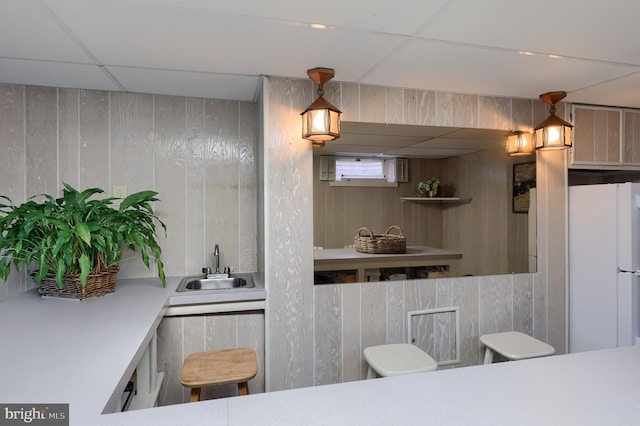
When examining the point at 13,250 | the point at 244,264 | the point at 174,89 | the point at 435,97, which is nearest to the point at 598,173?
the point at 435,97

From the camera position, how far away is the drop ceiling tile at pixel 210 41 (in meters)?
1.32

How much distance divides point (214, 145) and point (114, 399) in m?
1.79

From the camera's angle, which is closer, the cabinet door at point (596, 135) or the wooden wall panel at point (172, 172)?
the wooden wall panel at point (172, 172)

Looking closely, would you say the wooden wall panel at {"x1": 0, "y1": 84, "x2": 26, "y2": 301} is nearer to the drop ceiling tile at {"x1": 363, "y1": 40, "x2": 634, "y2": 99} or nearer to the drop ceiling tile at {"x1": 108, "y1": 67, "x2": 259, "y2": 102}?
the drop ceiling tile at {"x1": 108, "y1": 67, "x2": 259, "y2": 102}

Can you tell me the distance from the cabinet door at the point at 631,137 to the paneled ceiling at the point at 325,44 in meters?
0.49

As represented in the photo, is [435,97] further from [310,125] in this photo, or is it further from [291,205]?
[291,205]

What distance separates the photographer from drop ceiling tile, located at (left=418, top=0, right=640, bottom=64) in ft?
4.13

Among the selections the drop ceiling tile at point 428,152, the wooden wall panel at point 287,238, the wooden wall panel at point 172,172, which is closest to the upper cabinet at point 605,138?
the drop ceiling tile at point 428,152

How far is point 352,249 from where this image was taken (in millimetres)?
2232

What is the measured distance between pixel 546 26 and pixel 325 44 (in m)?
0.92

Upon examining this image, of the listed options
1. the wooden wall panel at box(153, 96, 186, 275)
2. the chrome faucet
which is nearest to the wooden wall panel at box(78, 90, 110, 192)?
the wooden wall panel at box(153, 96, 186, 275)

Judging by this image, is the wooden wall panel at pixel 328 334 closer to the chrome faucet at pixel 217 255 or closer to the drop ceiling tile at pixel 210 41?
the chrome faucet at pixel 217 255

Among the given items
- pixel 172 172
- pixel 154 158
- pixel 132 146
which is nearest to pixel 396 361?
pixel 172 172

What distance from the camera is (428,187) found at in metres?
2.40
